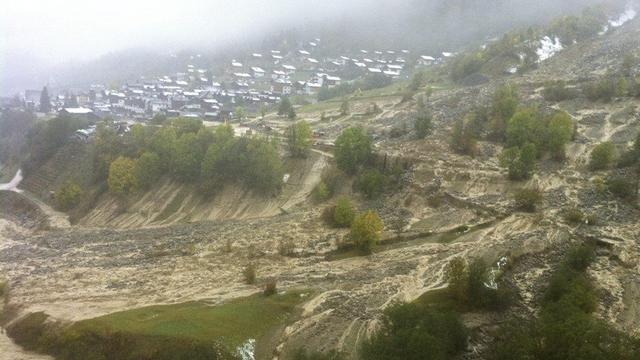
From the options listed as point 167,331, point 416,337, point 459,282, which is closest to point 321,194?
point 459,282

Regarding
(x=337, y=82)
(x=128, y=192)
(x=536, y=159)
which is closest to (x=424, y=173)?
(x=536, y=159)

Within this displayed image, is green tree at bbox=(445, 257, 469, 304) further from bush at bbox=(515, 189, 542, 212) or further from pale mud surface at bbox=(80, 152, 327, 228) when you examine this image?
pale mud surface at bbox=(80, 152, 327, 228)

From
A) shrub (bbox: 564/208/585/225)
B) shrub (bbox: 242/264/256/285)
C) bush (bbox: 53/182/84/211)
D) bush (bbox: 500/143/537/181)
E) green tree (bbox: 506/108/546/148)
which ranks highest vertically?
green tree (bbox: 506/108/546/148)

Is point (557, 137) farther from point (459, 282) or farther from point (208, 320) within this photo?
point (208, 320)

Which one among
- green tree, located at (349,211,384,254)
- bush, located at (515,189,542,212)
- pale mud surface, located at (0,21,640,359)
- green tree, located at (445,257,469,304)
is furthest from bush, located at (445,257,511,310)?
bush, located at (515,189,542,212)

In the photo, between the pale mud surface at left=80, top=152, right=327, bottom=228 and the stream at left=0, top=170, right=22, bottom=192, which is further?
the stream at left=0, top=170, right=22, bottom=192

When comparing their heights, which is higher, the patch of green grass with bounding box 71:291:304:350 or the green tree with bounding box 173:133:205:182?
the green tree with bounding box 173:133:205:182

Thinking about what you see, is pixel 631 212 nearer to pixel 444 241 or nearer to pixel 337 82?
pixel 444 241
